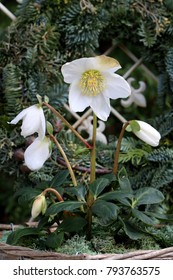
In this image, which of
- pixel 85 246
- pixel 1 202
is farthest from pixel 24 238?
pixel 1 202

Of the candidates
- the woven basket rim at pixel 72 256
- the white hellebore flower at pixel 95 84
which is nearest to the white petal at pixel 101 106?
the white hellebore flower at pixel 95 84

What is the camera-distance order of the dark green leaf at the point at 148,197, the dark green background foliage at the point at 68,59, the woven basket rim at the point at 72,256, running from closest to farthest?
the woven basket rim at the point at 72,256 < the dark green leaf at the point at 148,197 < the dark green background foliage at the point at 68,59

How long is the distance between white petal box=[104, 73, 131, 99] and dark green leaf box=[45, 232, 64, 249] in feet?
0.76

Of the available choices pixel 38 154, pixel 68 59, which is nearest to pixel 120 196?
pixel 38 154

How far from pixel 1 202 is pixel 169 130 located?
87 centimetres

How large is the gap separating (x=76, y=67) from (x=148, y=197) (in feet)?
0.76

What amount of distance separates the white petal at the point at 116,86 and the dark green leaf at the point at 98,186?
0.14 m

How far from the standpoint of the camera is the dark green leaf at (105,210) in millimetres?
902

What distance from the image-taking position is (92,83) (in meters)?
0.99

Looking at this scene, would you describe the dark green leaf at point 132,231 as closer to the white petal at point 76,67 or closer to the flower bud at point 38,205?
the flower bud at point 38,205

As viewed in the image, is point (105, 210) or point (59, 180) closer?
point (105, 210)

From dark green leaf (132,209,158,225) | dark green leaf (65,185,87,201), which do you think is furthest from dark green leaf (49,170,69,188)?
dark green leaf (132,209,158,225)

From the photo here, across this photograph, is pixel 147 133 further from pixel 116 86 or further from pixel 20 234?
pixel 20 234
